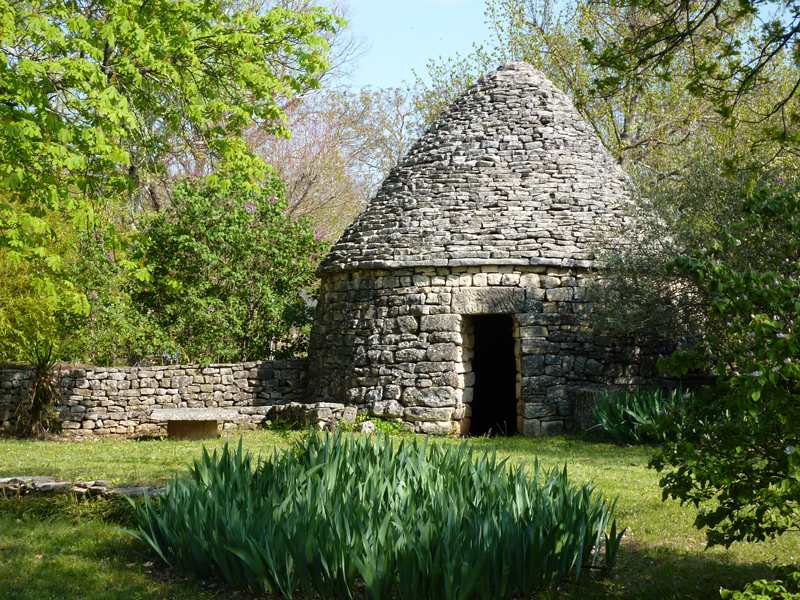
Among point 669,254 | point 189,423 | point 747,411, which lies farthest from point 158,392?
point 747,411

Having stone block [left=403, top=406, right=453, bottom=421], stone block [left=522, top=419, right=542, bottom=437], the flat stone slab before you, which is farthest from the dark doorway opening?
the flat stone slab

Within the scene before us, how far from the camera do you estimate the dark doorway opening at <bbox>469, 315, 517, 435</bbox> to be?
13500mm

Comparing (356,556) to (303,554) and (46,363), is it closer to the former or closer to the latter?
(303,554)

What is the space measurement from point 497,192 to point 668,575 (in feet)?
24.2

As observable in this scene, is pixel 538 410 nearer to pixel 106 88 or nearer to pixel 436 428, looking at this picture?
pixel 436 428

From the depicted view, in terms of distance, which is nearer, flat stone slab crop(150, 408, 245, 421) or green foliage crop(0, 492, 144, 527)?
green foliage crop(0, 492, 144, 527)

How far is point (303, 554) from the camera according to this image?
3936 millimetres

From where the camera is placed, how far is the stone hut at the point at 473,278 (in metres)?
10.7

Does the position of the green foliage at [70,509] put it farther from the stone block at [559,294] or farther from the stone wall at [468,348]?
the stone block at [559,294]

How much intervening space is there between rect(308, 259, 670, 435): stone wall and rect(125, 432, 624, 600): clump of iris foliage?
5.71 metres

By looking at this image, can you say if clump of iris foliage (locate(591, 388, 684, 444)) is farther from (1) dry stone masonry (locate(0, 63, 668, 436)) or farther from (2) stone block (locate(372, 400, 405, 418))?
(2) stone block (locate(372, 400, 405, 418))

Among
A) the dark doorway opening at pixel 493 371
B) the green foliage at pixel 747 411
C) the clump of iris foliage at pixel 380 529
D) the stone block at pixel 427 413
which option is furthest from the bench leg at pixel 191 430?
the green foliage at pixel 747 411

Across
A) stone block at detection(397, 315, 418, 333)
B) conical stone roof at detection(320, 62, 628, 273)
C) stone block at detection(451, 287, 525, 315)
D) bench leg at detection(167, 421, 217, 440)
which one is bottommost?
bench leg at detection(167, 421, 217, 440)

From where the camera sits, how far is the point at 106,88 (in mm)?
7145
